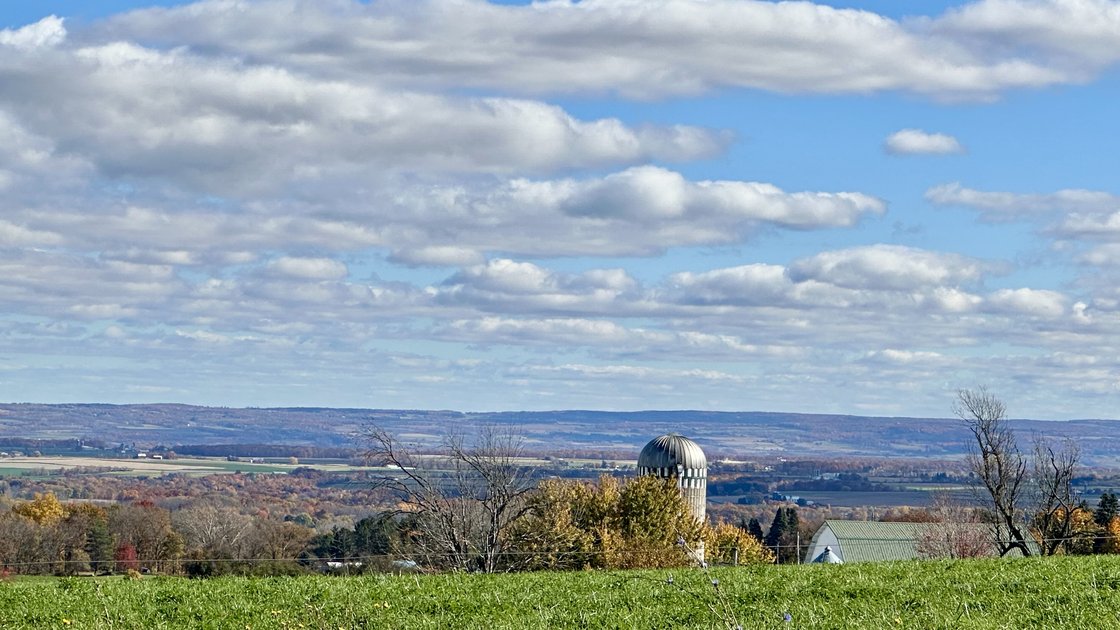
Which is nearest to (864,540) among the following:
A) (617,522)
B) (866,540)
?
(866,540)

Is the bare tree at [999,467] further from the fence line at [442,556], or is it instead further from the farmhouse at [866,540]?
the farmhouse at [866,540]

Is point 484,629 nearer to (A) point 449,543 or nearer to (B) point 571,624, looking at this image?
(B) point 571,624

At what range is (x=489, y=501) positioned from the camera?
51438 mm

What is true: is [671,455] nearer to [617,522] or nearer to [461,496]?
[617,522]

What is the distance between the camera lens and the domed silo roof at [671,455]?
149m

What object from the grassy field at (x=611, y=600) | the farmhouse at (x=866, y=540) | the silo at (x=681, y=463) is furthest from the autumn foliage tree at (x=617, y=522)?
the grassy field at (x=611, y=600)

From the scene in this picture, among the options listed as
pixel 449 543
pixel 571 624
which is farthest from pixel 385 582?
pixel 449 543

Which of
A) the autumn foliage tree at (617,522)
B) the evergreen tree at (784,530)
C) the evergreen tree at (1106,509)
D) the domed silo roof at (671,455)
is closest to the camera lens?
the autumn foliage tree at (617,522)

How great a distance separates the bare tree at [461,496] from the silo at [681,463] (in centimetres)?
9014

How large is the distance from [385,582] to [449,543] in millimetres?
25641

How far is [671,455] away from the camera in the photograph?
150 meters

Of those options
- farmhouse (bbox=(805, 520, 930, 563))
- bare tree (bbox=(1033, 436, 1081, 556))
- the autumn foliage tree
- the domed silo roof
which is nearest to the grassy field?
bare tree (bbox=(1033, 436, 1081, 556))

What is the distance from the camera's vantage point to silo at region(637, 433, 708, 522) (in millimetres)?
148375

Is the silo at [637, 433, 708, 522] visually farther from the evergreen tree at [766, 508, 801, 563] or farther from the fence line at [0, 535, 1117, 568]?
the fence line at [0, 535, 1117, 568]
